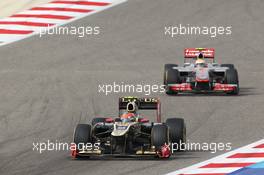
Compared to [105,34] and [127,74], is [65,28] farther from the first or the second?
[127,74]

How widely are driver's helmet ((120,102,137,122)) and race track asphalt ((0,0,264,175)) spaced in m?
1.14

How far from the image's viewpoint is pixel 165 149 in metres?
21.3

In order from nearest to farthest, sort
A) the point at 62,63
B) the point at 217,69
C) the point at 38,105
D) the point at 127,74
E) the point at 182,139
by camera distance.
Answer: the point at 182,139 < the point at 38,105 < the point at 217,69 < the point at 127,74 < the point at 62,63

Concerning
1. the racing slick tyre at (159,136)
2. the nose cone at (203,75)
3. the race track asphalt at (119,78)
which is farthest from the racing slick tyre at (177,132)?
the nose cone at (203,75)

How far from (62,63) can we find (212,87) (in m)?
8.26

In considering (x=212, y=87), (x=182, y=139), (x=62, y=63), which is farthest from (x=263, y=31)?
(x=182, y=139)

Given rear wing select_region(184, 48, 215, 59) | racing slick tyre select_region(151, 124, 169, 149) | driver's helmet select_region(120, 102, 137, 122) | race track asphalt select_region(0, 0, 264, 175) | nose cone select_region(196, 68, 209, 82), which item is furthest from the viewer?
rear wing select_region(184, 48, 215, 59)

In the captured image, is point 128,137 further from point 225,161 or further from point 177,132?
point 225,161

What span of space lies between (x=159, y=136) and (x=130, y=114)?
3.85ft

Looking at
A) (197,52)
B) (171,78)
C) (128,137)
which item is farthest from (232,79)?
(128,137)

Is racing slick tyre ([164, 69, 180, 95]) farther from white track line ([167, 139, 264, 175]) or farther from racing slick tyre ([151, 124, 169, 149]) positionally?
racing slick tyre ([151, 124, 169, 149])

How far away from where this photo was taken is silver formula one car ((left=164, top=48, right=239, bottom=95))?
30.5m

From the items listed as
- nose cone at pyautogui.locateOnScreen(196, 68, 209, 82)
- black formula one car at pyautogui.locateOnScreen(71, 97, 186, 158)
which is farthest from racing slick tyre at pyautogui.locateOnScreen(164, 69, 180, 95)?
black formula one car at pyautogui.locateOnScreen(71, 97, 186, 158)

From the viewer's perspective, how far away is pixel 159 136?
21.4m
